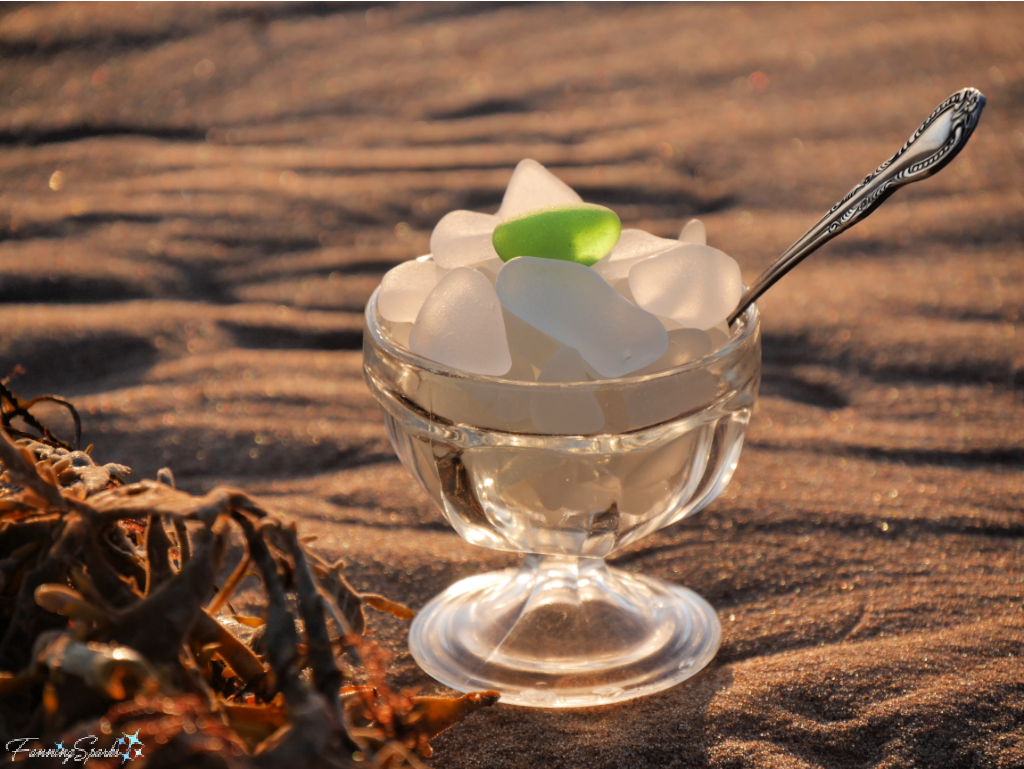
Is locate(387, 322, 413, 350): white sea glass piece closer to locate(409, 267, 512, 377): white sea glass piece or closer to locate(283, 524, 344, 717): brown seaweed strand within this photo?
locate(409, 267, 512, 377): white sea glass piece

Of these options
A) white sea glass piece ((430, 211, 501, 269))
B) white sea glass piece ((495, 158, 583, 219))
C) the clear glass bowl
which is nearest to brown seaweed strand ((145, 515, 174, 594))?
the clear glass bowl

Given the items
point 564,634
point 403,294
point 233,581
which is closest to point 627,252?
point 403,294

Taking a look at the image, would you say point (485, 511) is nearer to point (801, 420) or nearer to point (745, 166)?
point (801, 420)

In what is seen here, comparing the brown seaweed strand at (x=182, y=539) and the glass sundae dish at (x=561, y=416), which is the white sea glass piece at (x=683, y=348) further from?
the brown seaweed strand at (x=182, y=539)

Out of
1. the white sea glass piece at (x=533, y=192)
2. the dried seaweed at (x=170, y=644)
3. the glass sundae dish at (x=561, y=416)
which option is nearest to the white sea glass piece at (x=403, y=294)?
the glass sundae dish at (x=561, y=416)

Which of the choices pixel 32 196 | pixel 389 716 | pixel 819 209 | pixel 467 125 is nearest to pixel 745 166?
pixel 819 209

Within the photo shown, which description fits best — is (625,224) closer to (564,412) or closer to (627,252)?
(627,252)
